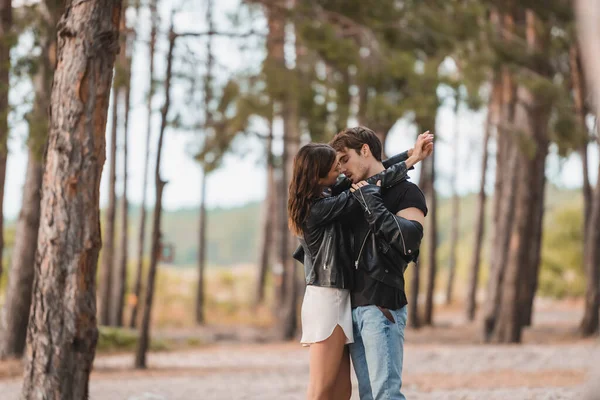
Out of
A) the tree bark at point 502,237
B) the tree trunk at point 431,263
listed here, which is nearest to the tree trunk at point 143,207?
the tree bark at point 502,237

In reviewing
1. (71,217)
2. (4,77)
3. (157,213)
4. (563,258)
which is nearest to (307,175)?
(71,217)

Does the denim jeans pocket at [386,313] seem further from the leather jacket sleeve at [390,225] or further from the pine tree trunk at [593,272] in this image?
the pine tree trunk at [593,272]

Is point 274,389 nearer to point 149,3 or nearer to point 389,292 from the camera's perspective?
point 389,292

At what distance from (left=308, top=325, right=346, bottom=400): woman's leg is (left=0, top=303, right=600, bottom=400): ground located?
218 cm

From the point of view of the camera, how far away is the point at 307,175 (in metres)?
4.62

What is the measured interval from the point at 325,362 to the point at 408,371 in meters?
Result: 8.39

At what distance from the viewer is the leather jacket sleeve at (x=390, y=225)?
4.36m

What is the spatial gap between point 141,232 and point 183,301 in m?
10.2

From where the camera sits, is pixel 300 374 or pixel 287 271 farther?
pixel 287 271

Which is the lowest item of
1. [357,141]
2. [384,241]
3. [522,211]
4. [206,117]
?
[384,241]

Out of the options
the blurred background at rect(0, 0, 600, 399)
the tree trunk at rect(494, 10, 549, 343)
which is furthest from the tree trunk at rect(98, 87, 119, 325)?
the tree trunk at rect(494, 10, 549, 343)

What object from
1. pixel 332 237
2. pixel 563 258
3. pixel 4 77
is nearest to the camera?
pixel 332 237

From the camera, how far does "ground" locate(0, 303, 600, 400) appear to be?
9.23 meters

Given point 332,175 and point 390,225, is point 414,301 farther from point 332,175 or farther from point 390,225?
point 390,225
